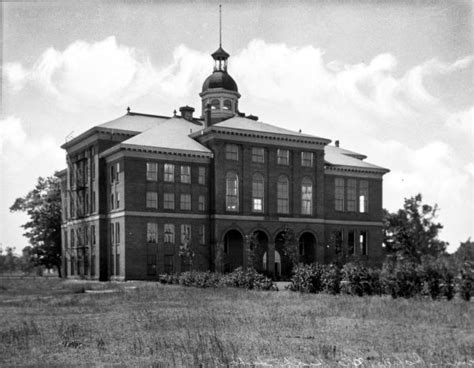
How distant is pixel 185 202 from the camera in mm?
57625

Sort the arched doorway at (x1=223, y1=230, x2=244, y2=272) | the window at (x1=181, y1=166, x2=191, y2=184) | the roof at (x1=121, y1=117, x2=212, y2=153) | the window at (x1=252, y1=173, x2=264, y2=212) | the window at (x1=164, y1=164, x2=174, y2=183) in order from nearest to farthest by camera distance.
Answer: the roof at (x1=121, y1=117, x2=212, y2=153), the window at (x1=164, y1=164, x2=174, y2=183), the window at (x1=181, y1=166, x2=191, y2=184), the arched doorway at (x1=223, y1=230, x2=244, y2=272), the window at (x1=252, y1=173, x2=264, y2=212)

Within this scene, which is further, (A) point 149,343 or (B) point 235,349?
(A) point 149,343

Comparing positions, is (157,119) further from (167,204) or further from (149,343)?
(149,343)

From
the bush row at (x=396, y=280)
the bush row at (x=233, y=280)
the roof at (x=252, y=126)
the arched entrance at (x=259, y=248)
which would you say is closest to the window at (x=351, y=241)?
the arched entrance at (x=259, y=248)

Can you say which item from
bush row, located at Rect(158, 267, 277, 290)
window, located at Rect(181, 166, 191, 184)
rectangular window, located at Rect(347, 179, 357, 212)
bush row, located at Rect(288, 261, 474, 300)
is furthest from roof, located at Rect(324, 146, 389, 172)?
bush row, located at Rect(288, 261, 474, 300)

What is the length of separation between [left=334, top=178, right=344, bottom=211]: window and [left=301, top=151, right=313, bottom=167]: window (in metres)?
4.79

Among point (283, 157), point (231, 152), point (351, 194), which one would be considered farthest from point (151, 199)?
point (351, 194)

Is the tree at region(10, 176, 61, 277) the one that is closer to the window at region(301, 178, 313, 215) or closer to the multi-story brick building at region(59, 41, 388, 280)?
the multi-story brick building at region(59, 41, 388, 280)

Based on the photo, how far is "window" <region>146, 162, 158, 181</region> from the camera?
5578 centimetres

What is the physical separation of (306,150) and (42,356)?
5201 cm

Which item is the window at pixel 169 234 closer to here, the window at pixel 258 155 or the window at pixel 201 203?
the window at pixel 201 203

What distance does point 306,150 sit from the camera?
6344 cm

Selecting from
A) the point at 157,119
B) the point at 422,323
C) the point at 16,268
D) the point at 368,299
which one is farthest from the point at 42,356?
the point at 16,268

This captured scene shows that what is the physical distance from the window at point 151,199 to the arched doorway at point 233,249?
7808mm
